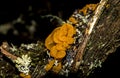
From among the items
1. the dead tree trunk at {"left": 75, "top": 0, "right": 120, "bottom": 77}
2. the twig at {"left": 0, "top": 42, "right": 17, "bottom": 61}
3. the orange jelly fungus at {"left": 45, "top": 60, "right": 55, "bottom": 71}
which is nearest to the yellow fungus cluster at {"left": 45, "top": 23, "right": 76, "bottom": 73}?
the orange jelly fungus at {"left": 45, "top": 60, "right": 55, "bottom": 71}

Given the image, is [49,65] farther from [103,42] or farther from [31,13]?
[31,13]

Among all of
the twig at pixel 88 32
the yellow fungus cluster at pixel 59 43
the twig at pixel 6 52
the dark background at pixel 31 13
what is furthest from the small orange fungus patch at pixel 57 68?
the dark background at pixel 31 13

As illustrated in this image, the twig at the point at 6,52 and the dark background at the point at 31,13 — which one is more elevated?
the dark background at the point at 31,13

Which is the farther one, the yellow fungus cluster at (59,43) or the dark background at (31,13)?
the dark background at (31,13)

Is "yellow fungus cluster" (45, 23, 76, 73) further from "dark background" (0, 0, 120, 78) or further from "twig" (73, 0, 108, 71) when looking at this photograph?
"dark background" (0, 0, 120, 78)

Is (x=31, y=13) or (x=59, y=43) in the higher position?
(x=31, y=13)

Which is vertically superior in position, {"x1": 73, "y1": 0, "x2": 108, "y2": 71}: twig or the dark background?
the dark background

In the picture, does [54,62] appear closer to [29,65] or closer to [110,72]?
[29,65]

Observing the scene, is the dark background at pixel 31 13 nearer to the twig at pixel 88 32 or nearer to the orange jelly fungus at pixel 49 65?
the twig at pixel 88 32

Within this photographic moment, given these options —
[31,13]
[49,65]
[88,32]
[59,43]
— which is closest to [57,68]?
[49,65]

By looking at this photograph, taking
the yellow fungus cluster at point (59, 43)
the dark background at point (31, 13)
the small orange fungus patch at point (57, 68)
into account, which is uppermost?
the dark background at point (31, 13)
